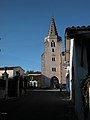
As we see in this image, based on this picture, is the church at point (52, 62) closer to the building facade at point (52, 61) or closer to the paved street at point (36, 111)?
the building facade at point (52, 61)

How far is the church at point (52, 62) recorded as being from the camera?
246 feet

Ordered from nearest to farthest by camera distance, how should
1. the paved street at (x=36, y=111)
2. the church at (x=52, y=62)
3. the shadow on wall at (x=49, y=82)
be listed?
the paved street at (x=36, y=111) < the shadow on wall at (x=49, y=82) < the church at (x=52, y=62)

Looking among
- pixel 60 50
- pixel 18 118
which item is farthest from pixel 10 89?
pixel 60 50

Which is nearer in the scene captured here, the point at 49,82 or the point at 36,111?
the point at 36,111

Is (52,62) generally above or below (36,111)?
above

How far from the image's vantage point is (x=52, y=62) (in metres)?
76.9

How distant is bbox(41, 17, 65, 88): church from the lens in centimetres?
7500

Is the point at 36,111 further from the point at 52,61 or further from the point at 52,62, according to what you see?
the point at 52,61

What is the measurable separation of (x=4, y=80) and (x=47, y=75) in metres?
50.3

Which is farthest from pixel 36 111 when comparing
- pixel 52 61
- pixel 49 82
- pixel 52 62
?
pixel 52 61

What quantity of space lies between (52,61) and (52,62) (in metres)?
0.34

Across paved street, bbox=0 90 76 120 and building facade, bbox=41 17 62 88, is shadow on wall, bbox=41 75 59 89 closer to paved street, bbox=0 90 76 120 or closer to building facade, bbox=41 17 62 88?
building facade, bbox=41 17 62 88

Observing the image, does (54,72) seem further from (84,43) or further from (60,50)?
(84,43)

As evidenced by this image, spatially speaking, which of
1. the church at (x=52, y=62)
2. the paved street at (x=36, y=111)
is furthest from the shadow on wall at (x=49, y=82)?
the paved street at (x=36, y=111)
